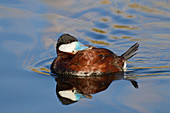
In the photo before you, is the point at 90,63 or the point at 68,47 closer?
the point at 90,63

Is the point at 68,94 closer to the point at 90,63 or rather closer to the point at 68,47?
the point at 90,63

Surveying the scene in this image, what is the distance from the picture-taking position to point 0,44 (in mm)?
9938

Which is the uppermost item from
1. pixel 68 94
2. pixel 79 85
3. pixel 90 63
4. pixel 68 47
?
pixel 68 47

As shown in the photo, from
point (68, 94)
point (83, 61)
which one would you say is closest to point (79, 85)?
point (68, 94)

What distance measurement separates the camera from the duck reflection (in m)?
7.25

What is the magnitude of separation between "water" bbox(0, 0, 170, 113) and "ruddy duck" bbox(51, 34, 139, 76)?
1.10 feet

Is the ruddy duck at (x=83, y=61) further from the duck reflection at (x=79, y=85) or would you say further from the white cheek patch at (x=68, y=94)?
the white cheek patch at (x=68, y=94)

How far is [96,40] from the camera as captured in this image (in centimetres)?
1077

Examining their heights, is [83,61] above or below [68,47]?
below

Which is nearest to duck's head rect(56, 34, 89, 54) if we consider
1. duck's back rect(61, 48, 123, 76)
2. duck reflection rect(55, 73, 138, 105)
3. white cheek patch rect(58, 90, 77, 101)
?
duck's back rect(61, 48, 123, 76)

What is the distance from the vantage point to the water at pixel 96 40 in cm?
689

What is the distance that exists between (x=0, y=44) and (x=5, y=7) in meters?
3.02

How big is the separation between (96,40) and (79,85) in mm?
3152

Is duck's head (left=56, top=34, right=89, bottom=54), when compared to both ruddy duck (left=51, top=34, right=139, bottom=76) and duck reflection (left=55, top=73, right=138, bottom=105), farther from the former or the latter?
duck reflection (left=55, top=73, right=138, bottom=105)
